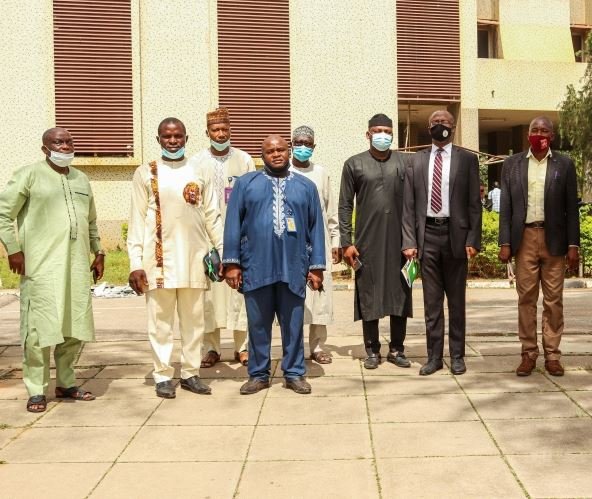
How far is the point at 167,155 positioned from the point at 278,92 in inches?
605

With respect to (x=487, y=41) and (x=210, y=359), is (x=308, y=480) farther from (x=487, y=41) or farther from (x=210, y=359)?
(x=487, y=41)

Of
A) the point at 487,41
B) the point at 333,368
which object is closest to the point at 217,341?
the point at 333,368

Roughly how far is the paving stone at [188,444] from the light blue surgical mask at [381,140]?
9.28ft

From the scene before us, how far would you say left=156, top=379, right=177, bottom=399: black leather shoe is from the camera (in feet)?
20.9

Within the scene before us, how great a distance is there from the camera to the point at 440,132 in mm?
6957

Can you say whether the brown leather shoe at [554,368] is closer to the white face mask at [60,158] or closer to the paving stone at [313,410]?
the paving stone at [313,410]

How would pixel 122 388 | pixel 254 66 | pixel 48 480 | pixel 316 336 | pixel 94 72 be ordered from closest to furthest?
pixel 48 480 → pixel 122 388 → pixel 316 336 → pixel 94 72 → pixel 254 66

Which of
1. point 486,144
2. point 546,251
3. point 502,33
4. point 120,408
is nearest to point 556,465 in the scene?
point 546,251

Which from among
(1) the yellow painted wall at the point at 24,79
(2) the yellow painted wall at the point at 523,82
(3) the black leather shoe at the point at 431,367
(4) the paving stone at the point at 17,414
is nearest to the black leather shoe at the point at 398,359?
(3) the black leather shoe at the point at 431,367

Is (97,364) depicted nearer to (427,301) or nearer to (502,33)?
(427,301)

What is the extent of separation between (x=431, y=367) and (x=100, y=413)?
261 cm

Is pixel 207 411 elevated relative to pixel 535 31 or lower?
lower

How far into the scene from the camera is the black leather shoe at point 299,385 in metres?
6.40

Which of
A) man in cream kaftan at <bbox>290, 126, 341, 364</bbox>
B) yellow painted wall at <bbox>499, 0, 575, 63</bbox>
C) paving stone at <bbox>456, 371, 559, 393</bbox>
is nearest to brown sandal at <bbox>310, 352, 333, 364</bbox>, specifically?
man in cream kaftan at <bbox>290, 126, 341, 364</bbox>
